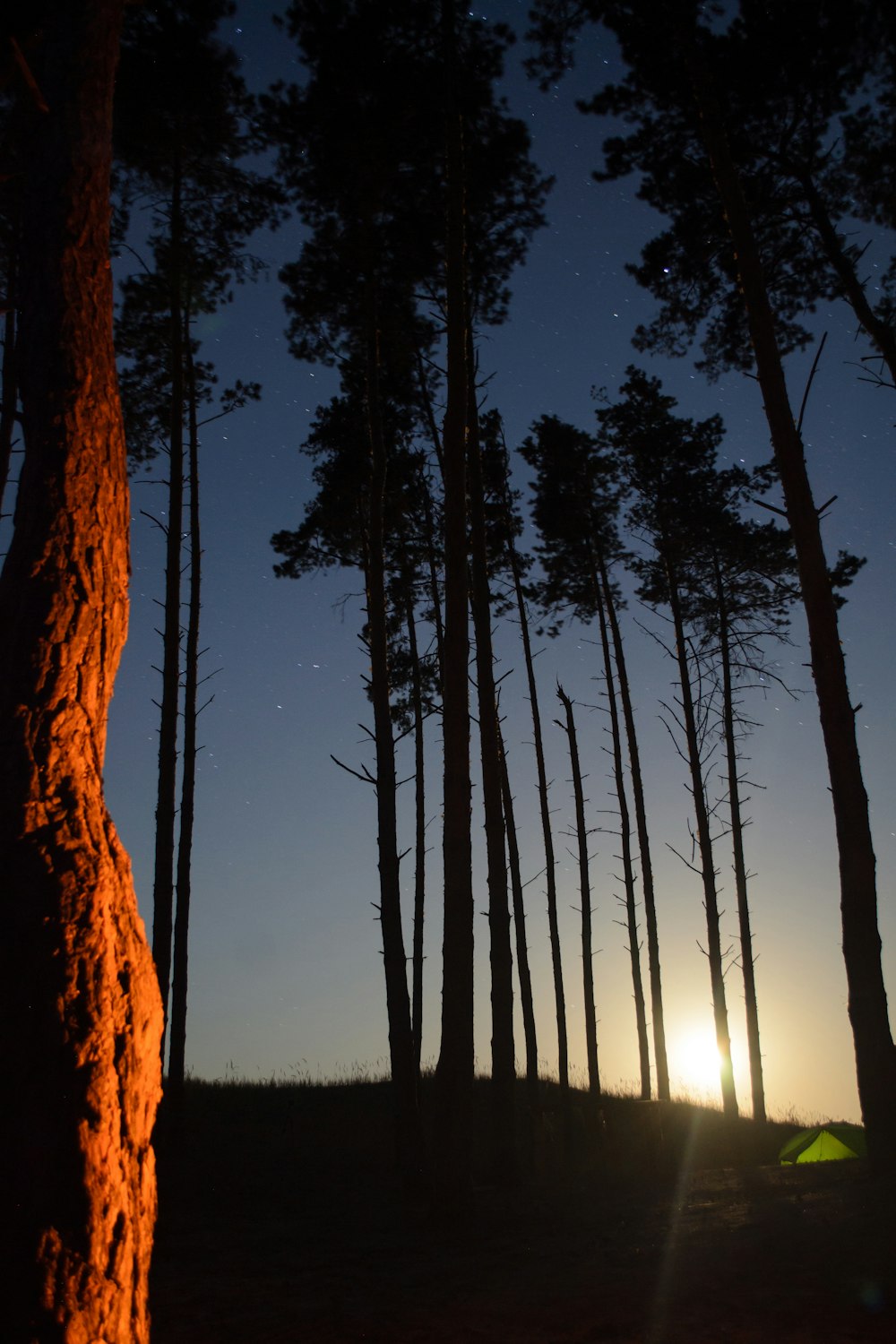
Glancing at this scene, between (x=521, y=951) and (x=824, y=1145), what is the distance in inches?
264

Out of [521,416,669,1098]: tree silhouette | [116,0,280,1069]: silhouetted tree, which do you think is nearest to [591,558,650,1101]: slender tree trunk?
[521,416,669,1098]: tree silhouette

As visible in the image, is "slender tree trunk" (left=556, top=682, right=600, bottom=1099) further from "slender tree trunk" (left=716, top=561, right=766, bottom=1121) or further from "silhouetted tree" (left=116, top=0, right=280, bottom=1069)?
"silhouetted tree" (left=116, top=0, right=280, bottom=1069)

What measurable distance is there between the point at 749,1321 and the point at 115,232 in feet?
41.9

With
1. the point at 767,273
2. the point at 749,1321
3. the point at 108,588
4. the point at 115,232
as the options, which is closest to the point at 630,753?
the point at 767,273

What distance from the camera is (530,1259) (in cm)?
662

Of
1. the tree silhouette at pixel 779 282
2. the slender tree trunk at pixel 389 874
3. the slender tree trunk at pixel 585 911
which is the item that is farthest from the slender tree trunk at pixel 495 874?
the slender tree trunk at pixel 585 911

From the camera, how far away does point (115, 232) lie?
11383 mm

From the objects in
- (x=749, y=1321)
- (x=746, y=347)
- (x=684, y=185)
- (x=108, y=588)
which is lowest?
(x=749, y=1321)

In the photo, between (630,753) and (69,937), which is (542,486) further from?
(69,937)

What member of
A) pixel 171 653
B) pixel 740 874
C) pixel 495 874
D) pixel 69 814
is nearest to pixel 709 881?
pixel 740 874

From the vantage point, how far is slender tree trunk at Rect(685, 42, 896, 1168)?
7137mm

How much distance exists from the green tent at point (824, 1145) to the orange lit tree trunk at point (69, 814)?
1200 cm

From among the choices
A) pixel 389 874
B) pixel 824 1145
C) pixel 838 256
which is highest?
pixel 838 256

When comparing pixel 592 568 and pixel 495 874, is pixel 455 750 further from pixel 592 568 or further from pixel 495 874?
pixel 592 568
